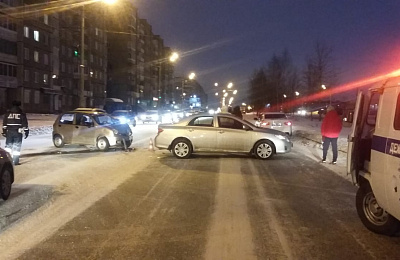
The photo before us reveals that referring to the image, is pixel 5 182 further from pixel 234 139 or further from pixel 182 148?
pixel 234 139

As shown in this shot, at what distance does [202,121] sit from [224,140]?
3.48 ft

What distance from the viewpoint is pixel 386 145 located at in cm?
602

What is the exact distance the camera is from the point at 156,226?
22.8 ft

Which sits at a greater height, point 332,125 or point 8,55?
point 8,55

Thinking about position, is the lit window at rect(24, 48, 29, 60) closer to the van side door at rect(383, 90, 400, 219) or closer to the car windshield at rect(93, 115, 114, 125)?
the car windshield at rect(93, 115, 114, 125)

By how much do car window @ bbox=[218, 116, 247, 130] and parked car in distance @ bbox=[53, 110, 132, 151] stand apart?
446cm

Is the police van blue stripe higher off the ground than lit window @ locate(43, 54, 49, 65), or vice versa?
lit window @ locate(43, 54, 49, 65)

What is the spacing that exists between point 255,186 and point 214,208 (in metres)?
2.56

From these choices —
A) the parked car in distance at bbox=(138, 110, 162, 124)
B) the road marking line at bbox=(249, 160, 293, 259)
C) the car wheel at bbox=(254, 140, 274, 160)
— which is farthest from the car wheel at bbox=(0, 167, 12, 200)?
the parked car in distance at bbox=(138, 110, 162, 124)

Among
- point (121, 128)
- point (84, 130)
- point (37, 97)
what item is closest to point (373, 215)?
point (121, 128)

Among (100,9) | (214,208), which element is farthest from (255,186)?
(100,9)

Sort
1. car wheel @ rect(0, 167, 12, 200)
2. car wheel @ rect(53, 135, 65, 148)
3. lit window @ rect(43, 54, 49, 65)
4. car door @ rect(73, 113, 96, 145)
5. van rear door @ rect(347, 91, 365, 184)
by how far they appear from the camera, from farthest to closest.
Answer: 1. lit window @ rect(43, 54, 49, 65)
2. car wheel @ rect(53, 135, 65, 148)
3. car door @ rect(73, 113, 96, 145)
4. car wheel @ rect(0, 167, 12, 200)
5. van rear door @ rect(347, 91, 365, 184)

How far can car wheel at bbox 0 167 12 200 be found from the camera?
854 cm

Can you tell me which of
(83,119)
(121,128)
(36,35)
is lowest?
(121,128)
